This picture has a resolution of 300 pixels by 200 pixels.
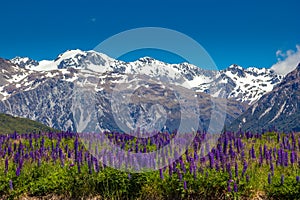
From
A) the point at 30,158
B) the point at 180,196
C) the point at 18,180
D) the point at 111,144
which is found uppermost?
the point at 111,144

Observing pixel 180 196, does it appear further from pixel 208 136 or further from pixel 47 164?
pixel 208 136

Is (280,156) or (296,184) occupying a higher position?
(280,156)

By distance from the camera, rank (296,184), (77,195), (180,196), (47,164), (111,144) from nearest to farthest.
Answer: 1. (296,184)
2. (180,196)
3. (77,195)
4. (47,164)
5. (111,144)

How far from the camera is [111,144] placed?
46.6ft

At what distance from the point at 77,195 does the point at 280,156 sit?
16.9 feet

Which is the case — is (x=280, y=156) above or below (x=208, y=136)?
below

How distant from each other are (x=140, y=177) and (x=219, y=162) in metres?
2.14

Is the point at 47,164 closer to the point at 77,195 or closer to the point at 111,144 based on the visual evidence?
the point at 77,195

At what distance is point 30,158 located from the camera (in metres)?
11.5

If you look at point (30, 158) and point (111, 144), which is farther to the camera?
point (111, 144)

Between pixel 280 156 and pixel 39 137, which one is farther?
pixel 39 137

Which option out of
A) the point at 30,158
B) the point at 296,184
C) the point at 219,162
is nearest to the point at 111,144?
the point at 30,158

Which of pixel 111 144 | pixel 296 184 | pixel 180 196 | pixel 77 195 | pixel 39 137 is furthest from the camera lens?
pixel 39 137

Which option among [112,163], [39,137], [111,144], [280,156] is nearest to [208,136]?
[111,144]
